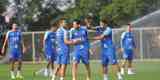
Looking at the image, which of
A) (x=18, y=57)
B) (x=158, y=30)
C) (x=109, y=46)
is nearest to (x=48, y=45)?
(x=18, y=57)

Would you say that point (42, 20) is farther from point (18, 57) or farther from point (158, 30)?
point (18, 57)

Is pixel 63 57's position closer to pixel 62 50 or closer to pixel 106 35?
pixel 62 50

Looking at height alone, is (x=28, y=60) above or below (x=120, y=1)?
below

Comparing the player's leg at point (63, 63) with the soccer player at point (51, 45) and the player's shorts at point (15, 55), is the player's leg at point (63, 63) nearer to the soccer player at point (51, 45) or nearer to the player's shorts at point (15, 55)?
the soccer player at point (51, 45)

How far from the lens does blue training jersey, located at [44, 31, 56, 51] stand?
2812 cm

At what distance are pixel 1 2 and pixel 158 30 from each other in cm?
2287

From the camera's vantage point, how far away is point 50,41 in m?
28.3

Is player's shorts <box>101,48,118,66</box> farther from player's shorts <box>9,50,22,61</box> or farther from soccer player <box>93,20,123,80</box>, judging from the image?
player's shorts <box>9,50,22,61</box>

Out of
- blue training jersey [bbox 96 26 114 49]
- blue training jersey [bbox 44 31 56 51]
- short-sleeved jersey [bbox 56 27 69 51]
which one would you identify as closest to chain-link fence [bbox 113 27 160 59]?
blue training jersey [bbox 44 31 56 51]

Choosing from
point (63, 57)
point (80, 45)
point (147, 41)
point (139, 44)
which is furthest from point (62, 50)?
point (147, 41)

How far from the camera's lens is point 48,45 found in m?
28.3

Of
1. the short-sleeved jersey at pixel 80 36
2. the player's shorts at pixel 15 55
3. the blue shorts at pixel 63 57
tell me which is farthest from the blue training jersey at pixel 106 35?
the player's shorts at pixel 15 55

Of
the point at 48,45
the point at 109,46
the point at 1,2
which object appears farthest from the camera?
the point at 1,2

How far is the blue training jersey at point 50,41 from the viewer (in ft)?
92.3
